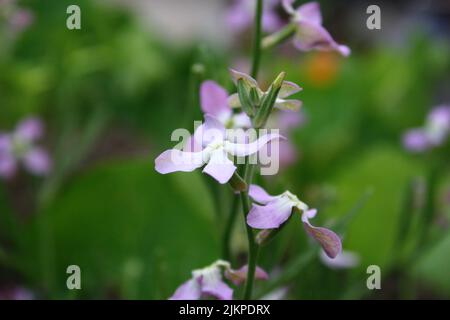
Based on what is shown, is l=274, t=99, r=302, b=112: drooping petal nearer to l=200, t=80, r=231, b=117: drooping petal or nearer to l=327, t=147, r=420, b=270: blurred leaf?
l=200, t=80, r=231, b=117: drooping petal

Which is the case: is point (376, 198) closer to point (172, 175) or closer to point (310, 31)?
point (172, 175)

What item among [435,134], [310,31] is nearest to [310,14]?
[310,31]

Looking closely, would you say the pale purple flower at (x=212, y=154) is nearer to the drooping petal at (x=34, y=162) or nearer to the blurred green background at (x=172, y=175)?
the blurred green background at (x=172, y=175)

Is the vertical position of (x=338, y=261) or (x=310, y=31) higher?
(x=310, y=31)

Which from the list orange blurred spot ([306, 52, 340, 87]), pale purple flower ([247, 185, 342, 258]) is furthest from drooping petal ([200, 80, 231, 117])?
orange blurred spot ([306, 52, 340, 87])
